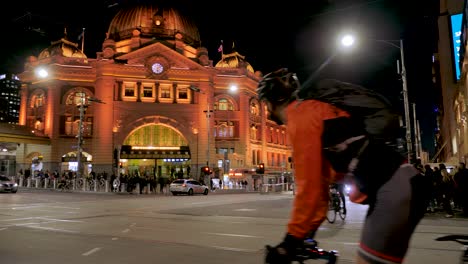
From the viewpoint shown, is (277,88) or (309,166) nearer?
(309,166)

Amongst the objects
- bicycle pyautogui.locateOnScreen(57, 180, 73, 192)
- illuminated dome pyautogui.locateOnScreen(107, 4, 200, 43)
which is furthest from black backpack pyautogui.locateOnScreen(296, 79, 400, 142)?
illuminated dome pyautogui.locateOnScreen(107, 4, 200, 43)

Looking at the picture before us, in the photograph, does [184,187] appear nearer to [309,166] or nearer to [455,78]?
[455,78]

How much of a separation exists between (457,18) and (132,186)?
3626cm

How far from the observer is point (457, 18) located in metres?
42.5

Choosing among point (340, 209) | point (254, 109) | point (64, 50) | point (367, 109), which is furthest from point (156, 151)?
point (367, 109)

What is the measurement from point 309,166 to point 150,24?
2905 inches

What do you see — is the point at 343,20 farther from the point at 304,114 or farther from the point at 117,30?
the point at 117,30

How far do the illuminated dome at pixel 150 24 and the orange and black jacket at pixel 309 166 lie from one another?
7012 centimetres

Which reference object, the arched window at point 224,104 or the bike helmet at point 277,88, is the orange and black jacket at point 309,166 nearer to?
the bike helmet at point 277,88

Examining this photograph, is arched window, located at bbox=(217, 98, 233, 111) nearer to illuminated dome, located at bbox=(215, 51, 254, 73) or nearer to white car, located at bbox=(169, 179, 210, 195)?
illuminated dome, located at bbox=(215, 51, 254, 73)

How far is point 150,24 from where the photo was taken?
2849 inches

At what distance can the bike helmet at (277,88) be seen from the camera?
121 inches

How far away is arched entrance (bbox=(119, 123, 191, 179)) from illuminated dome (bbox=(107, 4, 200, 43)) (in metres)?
17.5

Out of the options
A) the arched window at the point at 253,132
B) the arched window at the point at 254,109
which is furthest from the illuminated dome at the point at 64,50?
the arched window at the point at 253,132
